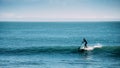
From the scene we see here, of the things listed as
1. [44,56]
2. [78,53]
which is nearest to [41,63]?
[44,56]

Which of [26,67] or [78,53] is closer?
[26,67]

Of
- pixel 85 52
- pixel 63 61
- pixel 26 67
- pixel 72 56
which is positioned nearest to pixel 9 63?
pixel 26 67

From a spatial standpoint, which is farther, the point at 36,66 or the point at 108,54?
the point at 108,54

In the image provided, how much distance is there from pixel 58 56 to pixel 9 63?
8.58 metres

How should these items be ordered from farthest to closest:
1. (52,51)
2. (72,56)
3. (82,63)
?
(52,51)
(72,56)
(82,63)

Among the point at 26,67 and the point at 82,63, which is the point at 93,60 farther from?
the point at 26,67

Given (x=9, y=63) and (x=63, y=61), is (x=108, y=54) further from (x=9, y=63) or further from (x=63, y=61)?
(x=9, y=63)

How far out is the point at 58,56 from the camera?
43125mm

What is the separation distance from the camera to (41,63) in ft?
121

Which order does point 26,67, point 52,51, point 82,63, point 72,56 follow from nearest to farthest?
point 26,67 < point 82,63 < point 72,56 < point 52,51

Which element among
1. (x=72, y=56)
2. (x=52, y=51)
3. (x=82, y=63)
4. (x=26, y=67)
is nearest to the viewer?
(x=26, y=67)

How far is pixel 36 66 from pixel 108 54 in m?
13.5

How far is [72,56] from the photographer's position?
43.0m


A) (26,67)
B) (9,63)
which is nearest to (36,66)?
(26,67)
